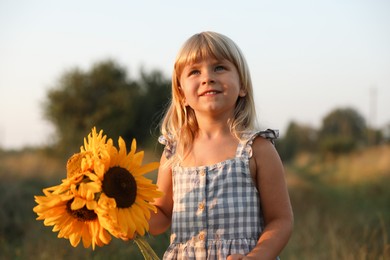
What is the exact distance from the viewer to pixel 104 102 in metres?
22.4

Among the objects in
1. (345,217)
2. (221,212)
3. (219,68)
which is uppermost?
(219,68)

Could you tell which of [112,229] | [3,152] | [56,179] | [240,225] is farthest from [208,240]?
[3,152]

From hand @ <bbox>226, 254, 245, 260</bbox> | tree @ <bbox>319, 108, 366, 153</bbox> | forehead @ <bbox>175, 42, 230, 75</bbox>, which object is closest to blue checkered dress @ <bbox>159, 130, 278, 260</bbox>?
hand @ <bbox>226, 254, 245, 260</bbox>

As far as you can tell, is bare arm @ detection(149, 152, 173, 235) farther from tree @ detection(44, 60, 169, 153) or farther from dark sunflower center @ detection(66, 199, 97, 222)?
tree @ detection(44, 60, 169, 153)

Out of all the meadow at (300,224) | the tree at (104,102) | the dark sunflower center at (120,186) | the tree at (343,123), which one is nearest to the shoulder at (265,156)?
the dark sunflower center at (120,186)

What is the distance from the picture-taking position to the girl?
264cm

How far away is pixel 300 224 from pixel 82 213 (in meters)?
7.09

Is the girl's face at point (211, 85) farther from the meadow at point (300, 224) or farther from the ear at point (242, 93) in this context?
the meadow at point (300, 224)

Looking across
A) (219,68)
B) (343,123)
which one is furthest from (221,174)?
(343,123)

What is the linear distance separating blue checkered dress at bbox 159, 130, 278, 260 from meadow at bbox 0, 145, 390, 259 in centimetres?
70

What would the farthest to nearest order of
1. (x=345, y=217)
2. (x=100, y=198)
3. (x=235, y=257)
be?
1. (x=345, y=217)
2. (x=235, y=257)
3. (x=100, y=198)

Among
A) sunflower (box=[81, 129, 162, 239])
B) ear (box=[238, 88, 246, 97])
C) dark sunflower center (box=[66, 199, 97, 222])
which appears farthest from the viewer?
ear (box=[238, 88, 246, 97])

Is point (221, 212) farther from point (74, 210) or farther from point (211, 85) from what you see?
point (74, 210)

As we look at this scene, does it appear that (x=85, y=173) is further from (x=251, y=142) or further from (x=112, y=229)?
(x=251, y=142)
